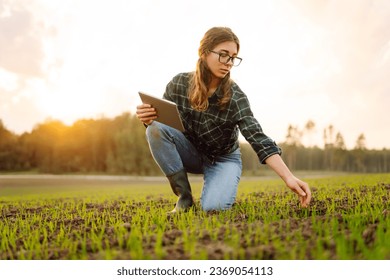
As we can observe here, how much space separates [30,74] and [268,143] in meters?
3.47

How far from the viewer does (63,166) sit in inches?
1201

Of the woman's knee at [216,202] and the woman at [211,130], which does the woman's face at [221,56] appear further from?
the woman's knee at [216,202]

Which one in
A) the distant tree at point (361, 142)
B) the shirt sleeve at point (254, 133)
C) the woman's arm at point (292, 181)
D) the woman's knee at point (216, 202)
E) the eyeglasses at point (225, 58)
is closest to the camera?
the woman's arm at point (292, 181)

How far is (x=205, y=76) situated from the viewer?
12.0 feet

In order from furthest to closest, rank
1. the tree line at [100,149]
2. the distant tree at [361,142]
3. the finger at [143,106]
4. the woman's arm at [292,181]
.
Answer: the distant tree at [361,142], the tree line at [100,149], the finger at [143,106], the woman's arm at [292,181]

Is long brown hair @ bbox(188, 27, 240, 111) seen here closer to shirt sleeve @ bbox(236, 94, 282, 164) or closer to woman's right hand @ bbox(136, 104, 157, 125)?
shirt sleeve @ bbox(236, 94, 282, 164)

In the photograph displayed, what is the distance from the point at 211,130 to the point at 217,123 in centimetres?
10

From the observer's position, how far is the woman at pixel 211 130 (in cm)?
341

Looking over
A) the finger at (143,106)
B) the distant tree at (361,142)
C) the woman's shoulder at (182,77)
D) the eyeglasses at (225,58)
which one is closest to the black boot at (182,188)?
the finger at (143,106)

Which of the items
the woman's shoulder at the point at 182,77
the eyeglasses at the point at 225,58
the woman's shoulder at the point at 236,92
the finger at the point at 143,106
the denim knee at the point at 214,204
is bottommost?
the denim knee at the point at 214,204

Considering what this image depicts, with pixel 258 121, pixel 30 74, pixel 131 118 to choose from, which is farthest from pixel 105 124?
pixel 258 121

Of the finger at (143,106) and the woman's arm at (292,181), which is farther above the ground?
the finger at (143,106)

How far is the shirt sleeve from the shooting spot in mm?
3266

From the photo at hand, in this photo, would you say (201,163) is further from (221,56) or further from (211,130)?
(221,56)
